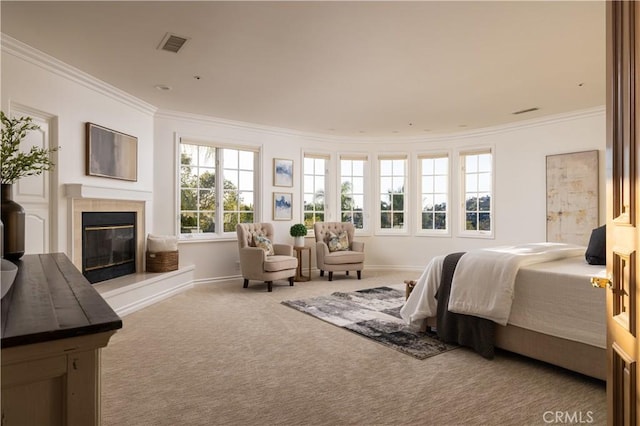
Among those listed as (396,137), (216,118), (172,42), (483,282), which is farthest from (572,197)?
(172,42)

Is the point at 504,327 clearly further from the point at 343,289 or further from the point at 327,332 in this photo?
the point at 343,289

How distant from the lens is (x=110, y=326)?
91cm

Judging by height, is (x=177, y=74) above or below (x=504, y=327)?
above

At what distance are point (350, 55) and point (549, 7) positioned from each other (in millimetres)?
1598

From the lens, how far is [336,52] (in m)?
3.62

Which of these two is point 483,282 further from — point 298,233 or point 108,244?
point 108,244

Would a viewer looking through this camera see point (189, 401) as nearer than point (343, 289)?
Yes

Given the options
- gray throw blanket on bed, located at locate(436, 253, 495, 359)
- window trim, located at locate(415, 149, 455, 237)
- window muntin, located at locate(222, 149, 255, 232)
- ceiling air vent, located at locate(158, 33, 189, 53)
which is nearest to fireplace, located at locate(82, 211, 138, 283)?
window muntin, located at locate(222, 149, 255, 232)

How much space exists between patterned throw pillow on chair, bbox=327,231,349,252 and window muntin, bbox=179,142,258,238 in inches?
54.5

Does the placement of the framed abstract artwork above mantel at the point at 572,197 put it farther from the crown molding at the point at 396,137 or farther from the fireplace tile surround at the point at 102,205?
the fireplace tile surround at the point at 102,205

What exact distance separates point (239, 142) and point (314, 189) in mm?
1736

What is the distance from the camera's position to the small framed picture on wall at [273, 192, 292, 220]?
6879 mm

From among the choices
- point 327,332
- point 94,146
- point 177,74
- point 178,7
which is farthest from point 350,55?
point 94,146

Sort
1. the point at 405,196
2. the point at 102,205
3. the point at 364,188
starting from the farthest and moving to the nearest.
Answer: the point at 364,188 → the point at 405,196 → the point at 102,205
